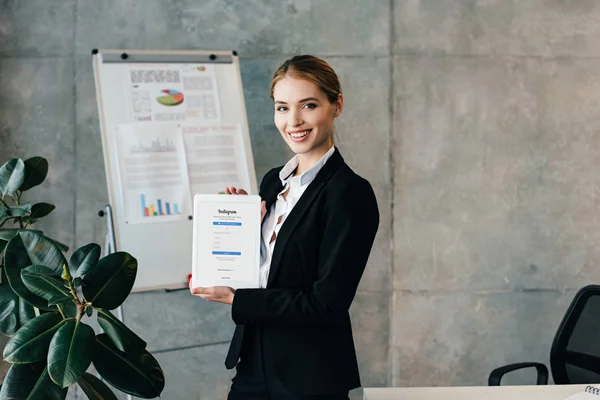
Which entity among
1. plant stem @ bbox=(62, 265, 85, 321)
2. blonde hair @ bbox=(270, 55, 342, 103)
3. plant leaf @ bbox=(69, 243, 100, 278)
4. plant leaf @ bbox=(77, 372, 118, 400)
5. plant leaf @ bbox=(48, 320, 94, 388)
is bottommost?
plant leaf @ bbox=(77, 372, 118, 400)

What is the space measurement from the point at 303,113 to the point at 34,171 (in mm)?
1212

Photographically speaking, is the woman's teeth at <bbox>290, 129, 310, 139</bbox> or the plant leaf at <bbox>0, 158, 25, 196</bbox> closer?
the woman's teeth at <bbox>290, 129, 310, 139</bbox>

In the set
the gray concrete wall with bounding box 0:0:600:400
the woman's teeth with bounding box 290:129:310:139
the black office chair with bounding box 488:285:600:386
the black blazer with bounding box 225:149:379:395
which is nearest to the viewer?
the black blazer with bounding box 225:149:379:395

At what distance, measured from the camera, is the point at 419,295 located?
12.7 ft

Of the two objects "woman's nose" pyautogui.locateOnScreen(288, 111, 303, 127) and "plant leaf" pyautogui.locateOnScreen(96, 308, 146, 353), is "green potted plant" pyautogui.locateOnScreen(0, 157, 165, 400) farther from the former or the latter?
"woman's nose" pyautogui.locateOnScreen(288, 111, 303, 127)

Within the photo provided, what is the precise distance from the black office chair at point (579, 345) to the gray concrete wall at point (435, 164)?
77 centimetres

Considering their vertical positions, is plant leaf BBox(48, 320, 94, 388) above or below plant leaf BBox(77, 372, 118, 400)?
above

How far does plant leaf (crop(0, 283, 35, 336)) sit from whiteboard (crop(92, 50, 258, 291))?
0.75 metres

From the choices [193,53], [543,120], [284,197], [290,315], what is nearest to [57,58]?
[193,53]

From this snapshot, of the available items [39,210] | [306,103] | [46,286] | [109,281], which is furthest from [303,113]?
[39,210]

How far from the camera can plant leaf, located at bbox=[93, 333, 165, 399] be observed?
2.13 meters

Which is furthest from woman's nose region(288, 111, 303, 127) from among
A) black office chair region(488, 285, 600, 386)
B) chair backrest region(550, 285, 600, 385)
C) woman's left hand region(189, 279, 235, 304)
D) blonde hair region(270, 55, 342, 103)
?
chair backrest region(550, 285, 600, 385)

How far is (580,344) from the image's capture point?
3109 millimetres

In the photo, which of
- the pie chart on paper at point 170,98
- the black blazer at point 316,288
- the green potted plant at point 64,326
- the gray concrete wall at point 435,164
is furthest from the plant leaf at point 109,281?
the gray concrete wall at point 435,164
